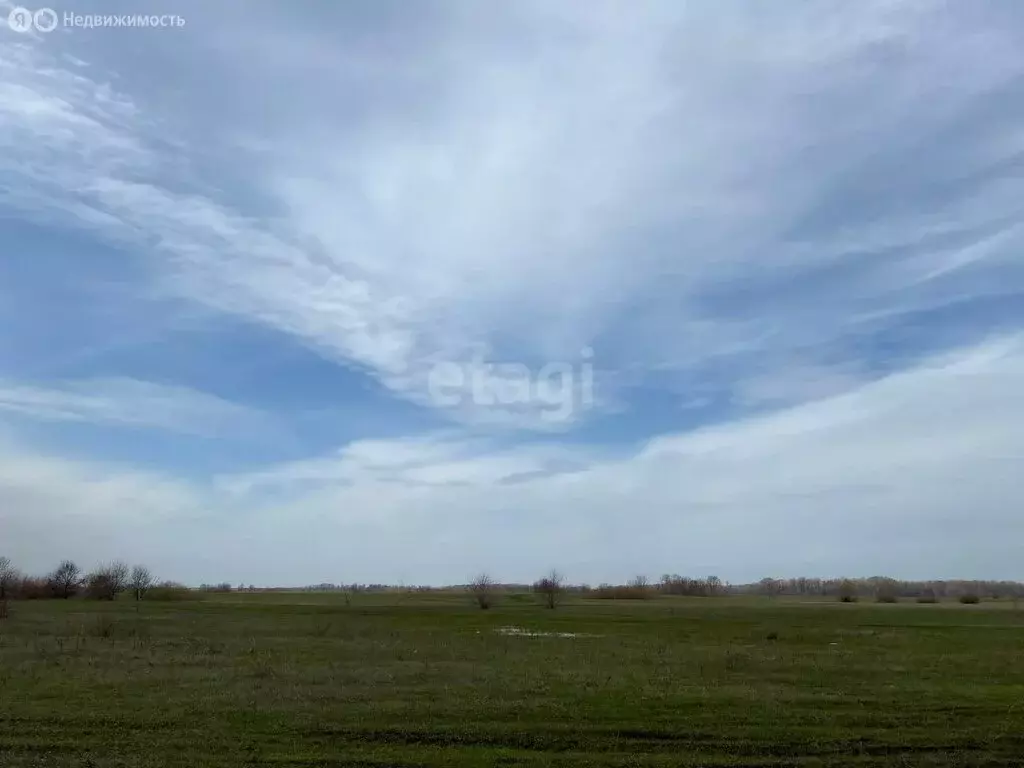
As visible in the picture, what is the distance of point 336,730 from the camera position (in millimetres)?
14836

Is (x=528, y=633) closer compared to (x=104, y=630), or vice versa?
(x=104, y=630)

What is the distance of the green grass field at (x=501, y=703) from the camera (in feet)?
43.6

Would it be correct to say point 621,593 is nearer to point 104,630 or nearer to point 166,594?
point 166,594

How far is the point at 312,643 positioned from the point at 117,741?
21072 mm

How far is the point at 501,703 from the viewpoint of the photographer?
57.8 ft

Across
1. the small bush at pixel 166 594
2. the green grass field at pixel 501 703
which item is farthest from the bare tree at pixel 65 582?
the green grass field at pixel 501 703

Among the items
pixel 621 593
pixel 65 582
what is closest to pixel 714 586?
pixel 621 593

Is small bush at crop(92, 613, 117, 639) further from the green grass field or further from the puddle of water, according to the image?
the puddle of water

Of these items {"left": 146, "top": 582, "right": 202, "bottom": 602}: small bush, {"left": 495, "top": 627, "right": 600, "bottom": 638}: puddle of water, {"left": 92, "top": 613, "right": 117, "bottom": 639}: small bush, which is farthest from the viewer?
{"left": 146, "top": 582, "right": 202, "bottom": 602}: small bush

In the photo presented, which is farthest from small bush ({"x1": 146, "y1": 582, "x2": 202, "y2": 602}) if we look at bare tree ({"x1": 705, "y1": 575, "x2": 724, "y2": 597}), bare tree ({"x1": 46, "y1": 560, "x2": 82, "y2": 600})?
bare tree ({"x1": 705, "y1": 575, "x2": 724, "y2": 597})

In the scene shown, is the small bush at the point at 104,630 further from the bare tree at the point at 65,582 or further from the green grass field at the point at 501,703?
the bare tree at the point at 65,582

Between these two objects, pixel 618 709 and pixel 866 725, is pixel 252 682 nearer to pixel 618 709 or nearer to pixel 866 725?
pixel 618 709

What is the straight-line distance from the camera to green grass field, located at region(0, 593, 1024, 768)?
13289 millimetres

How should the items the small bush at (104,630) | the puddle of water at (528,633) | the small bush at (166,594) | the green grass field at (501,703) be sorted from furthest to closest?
the small bush at (166,594)
the puddle of water at (528,633)
the small bush at (104,630)
the green grass field at (501,703)
